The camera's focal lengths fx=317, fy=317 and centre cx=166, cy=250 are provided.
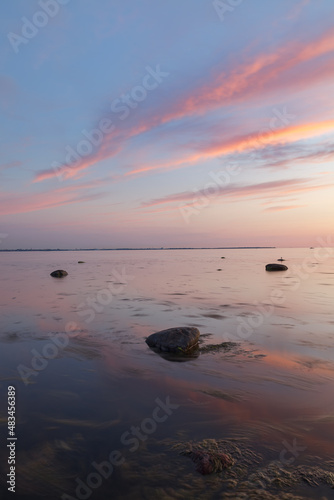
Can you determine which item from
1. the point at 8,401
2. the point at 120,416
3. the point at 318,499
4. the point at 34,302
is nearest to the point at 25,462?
the point at 120,416

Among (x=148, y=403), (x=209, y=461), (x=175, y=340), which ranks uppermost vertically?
(x=175, y=340)

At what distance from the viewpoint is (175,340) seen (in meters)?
11.6

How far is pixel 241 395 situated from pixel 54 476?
182 inches

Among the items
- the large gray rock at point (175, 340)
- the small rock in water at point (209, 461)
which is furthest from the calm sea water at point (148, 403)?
the large gray rock at point (175, 340)

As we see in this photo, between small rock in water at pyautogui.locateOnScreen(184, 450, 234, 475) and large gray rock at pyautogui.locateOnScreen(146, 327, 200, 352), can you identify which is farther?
large gray rock at pyautogui.locateOnScreen(146, 327, 200, 352)

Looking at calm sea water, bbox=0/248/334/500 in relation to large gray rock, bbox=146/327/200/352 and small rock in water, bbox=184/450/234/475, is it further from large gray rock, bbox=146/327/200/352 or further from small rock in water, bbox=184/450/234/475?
large gray rock, bbox=146/327/200/352

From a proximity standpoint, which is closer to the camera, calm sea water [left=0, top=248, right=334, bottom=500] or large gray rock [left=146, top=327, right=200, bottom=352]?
calm sea water [left=0, top=248, right=334, bottom=500]

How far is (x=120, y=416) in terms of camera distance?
22.4 feet

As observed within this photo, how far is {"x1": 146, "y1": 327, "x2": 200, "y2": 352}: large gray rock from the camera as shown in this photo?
11484 millimetres

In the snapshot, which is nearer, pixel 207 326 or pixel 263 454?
pixel 263 454

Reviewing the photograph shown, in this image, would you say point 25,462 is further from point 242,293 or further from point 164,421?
point 242,293

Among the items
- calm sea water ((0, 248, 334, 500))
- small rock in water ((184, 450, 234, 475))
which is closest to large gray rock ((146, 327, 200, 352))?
calm sea water ((0, 248, 334, 500))

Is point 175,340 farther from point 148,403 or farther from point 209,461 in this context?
point 209,461

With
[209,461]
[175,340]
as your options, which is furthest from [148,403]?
[175,340]
